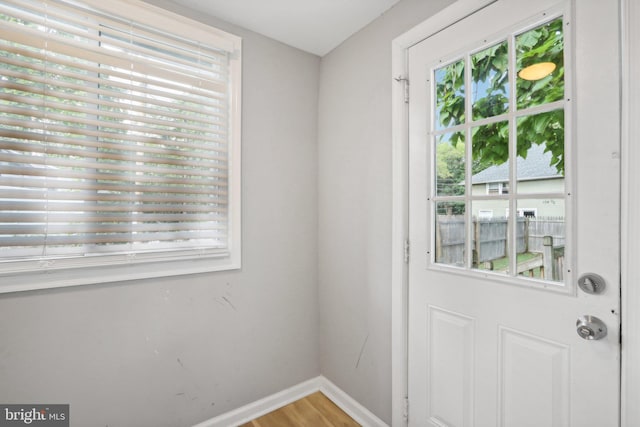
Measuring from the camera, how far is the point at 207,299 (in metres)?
1.61

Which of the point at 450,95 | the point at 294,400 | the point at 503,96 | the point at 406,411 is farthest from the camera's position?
the point at 294,400

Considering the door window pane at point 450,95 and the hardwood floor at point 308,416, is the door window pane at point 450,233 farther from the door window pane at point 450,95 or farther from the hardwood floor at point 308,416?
the hardwood floor at point 308,416

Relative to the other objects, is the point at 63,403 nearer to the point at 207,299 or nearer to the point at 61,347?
the point at 61,347

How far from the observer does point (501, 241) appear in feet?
3.72

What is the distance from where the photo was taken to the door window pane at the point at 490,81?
1122 mm

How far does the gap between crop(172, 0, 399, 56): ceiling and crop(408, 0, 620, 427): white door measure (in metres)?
0.45

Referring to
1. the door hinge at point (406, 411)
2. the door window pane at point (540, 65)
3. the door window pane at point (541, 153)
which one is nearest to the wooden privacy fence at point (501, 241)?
the door window pane at point (541, 153)

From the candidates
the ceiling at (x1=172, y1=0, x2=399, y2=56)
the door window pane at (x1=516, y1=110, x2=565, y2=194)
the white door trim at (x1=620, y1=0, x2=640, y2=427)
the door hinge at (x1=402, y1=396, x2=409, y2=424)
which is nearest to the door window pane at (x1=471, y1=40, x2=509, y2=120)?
the door window pane at (x1=516, y1=110, x2=565, y2=194)

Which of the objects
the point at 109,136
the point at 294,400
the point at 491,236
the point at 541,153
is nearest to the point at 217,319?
the point at 294,400

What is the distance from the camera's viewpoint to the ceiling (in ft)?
4.98

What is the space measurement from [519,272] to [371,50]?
1366 mm

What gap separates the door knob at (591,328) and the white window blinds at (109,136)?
1.56 metres

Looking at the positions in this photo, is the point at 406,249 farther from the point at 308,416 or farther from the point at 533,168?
the point at 308,416

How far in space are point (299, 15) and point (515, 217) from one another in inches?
59.0
